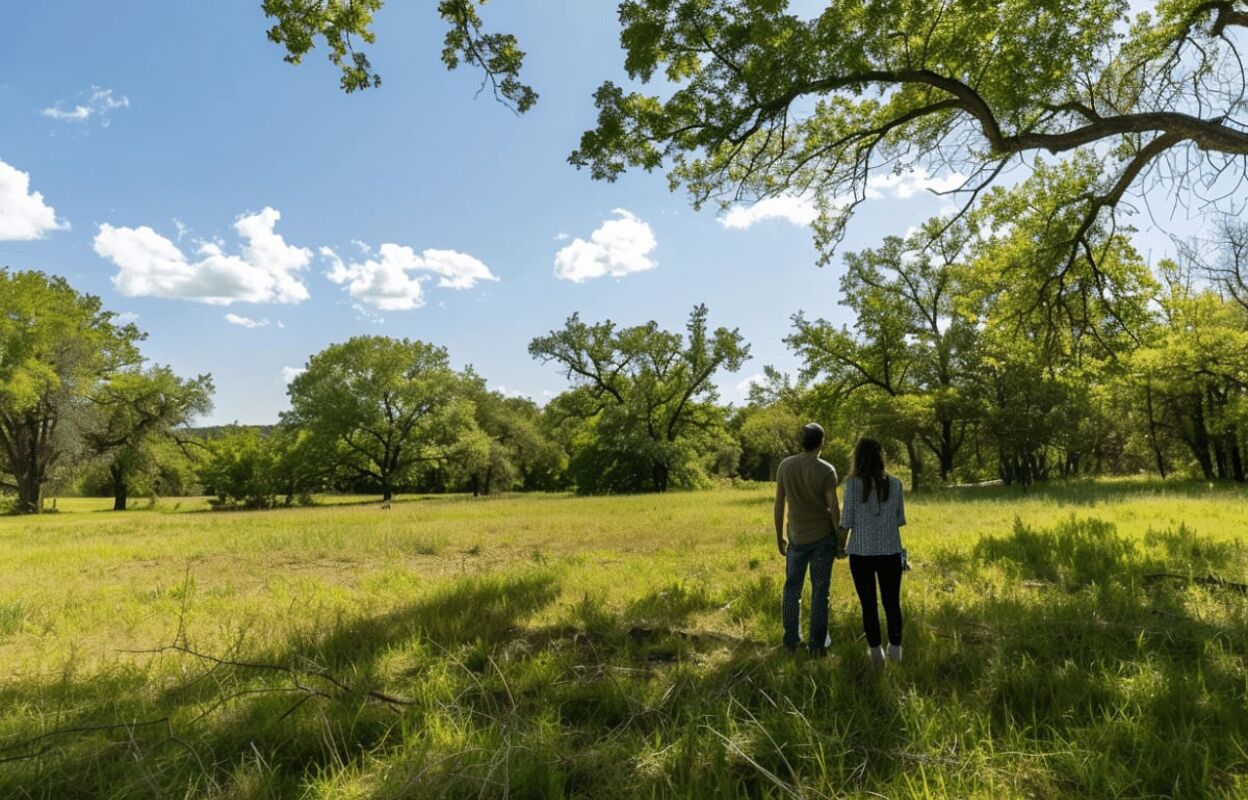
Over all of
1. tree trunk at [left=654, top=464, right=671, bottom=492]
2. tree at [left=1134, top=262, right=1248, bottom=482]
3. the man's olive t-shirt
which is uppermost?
tree at [left=1134, top=262, right=1248, bottom=482]

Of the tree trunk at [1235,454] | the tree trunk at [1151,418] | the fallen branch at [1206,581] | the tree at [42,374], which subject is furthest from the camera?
the tree at [42,374]

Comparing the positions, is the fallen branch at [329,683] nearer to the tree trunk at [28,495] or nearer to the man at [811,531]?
the man at [811,531]

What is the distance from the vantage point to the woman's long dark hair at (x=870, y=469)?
4.94 metres

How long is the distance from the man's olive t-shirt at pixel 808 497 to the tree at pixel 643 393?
3425 cm

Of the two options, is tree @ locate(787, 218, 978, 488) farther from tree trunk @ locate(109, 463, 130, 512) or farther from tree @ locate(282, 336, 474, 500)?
tree trunk @ locate(109, 463, 130, 512)

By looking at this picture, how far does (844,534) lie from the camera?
525 cm

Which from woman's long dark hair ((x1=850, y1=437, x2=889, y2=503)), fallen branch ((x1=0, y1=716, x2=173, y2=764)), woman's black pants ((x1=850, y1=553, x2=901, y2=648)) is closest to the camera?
fallen branch ((x1=0, y1=716, x2=173, y2=764))

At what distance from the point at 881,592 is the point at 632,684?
2.30 metres

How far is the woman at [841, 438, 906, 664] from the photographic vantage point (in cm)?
484

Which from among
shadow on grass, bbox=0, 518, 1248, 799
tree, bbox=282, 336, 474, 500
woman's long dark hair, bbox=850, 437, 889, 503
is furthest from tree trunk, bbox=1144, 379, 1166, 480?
tree, bbox=282, 336, 474, 500

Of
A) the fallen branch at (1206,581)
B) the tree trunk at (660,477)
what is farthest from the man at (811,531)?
the tree trunk at (660,477)

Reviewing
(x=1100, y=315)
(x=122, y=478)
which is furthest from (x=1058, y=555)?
(x=122, y=478)

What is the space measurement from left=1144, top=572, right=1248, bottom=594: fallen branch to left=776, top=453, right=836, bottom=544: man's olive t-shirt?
540 centimetres

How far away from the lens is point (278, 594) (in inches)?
327
